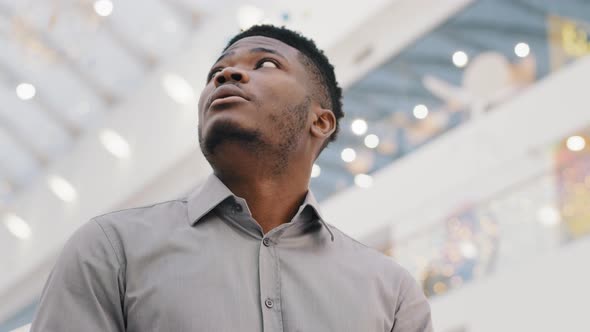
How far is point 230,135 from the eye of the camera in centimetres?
177

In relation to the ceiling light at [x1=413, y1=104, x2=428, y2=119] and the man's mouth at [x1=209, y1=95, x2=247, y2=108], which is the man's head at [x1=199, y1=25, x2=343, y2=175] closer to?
the man's mouth at [x1=209, y1=95, x2=247, y2=108]

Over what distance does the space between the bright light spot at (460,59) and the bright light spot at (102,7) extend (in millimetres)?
3490

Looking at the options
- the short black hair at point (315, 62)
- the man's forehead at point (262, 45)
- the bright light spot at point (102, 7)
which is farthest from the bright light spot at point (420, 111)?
the man's forehead at point (262, 45)

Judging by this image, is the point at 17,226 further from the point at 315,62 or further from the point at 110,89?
the point at 315,62

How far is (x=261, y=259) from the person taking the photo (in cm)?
168

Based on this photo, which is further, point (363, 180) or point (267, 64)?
point (363, 180)

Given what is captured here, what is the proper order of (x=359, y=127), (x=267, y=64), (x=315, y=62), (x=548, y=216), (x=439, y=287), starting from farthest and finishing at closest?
(x=359, y=127) → (x=439, y=287) → (x=548, y=216) → (x=315, y=62) → (x=267, y=64)

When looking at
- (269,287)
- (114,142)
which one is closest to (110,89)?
(114,142)

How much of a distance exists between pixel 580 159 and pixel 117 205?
19.3 ft

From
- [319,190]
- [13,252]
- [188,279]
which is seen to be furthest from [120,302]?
[13,252]

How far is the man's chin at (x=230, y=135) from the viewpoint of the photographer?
1.77 m

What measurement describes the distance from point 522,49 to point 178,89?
3.80 metres

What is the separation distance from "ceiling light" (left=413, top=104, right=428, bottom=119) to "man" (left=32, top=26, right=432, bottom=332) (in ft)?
25.8

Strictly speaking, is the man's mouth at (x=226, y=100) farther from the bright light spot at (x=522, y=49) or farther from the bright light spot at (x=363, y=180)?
the bright light spot at (x=363, y=180)
